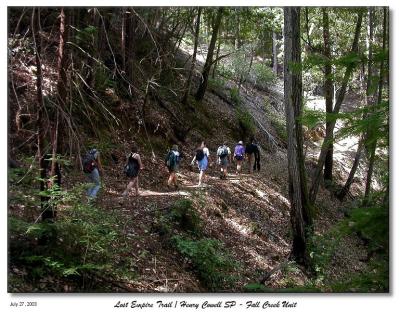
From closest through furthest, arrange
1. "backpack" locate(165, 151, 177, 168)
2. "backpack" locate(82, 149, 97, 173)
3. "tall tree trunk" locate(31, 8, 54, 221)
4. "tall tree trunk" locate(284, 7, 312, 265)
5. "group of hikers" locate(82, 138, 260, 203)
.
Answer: "tall tree trunk" locate(31, 8, 54, 221) < "backpack" locate(82, 149, 97, 173) < "group of hikers" locate(82, 138, 260, 203) < "tall tree trunk" locate(284, 7, 312, 265) < "backpack" locate(165, 151, 177, 168)

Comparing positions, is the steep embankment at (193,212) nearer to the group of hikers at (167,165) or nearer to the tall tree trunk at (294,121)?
the group of hikers at (167,165)

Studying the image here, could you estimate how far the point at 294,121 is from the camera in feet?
27.9

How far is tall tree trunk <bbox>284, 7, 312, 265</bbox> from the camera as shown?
8.20m

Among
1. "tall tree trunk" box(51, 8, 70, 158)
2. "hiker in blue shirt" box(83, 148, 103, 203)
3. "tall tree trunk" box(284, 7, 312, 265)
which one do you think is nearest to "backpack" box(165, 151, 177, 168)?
"hiker in blue shirt" box(83, 148, 103, 203)

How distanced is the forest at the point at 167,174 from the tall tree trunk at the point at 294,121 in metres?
0.03

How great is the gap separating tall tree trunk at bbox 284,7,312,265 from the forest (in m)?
0.03

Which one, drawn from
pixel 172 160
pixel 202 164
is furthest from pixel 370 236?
pixel 202 164

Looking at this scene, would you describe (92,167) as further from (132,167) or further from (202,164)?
(202,164)

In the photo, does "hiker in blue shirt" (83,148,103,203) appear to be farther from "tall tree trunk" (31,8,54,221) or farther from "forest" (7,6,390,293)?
"tall tree trunk" (31,8,54,221)

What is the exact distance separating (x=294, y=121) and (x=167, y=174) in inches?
182

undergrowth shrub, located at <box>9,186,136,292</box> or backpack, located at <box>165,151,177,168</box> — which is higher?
backpack, located at <box>165,151,177,168</box>

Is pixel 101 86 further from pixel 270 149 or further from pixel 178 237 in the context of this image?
pixel 270 149

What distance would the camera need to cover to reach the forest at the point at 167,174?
4941 mm
